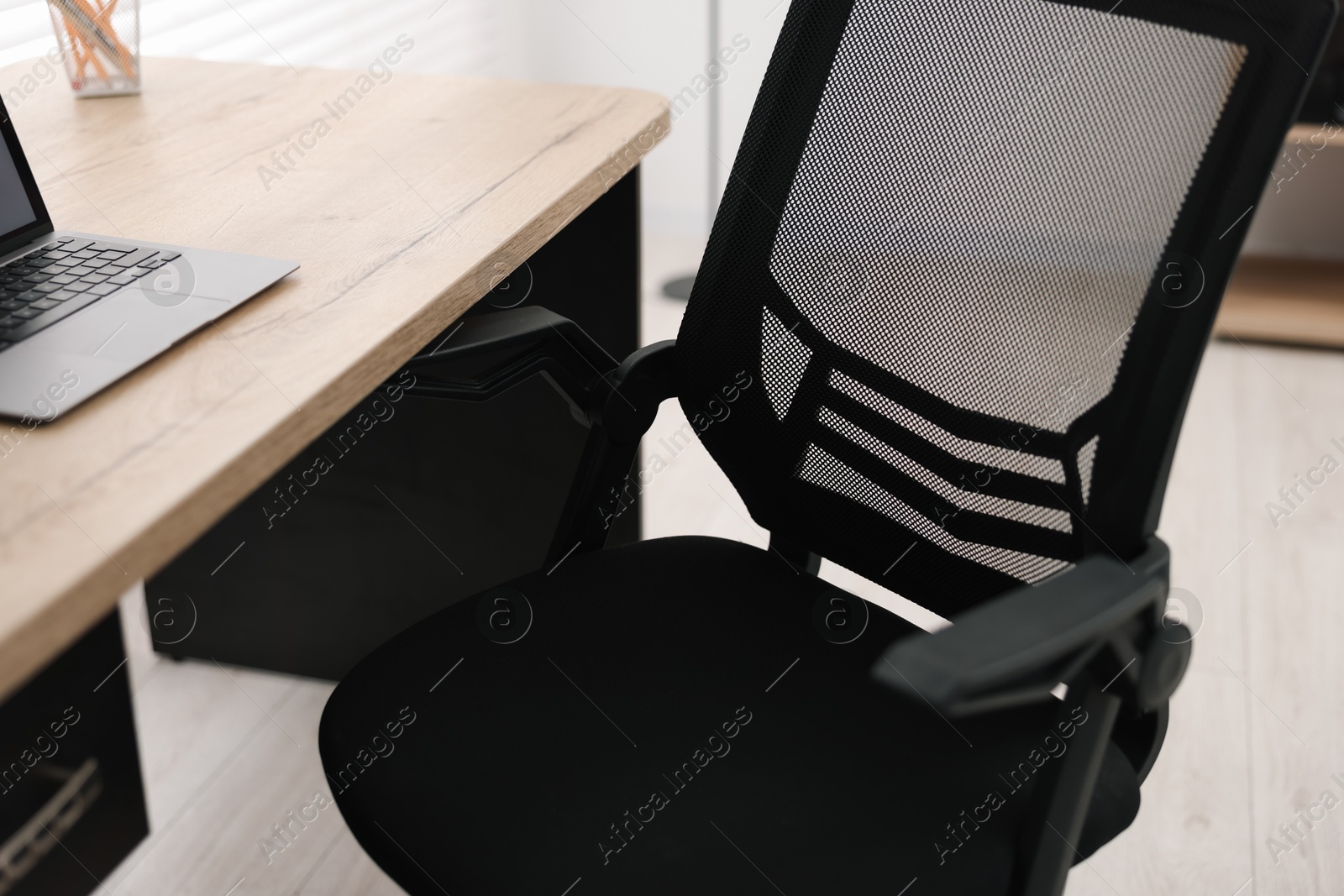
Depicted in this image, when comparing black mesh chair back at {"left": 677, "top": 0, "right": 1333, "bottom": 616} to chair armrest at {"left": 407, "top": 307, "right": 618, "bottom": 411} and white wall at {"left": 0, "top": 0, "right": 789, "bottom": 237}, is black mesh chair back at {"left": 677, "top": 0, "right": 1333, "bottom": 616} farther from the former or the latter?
white wall at {"left": 0, "top": 0, "right": 789, "bottom": 237}

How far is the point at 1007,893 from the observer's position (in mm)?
759

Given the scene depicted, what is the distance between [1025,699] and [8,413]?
630mm

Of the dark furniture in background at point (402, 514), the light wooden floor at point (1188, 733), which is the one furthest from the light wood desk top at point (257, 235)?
the light wooden floor at point (1188, 733)

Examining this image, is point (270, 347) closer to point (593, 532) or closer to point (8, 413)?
point (8, 413)

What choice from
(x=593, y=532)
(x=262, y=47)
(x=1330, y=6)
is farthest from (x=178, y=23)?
(x=1330, y=6)

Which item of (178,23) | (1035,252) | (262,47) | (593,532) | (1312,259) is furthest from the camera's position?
(1312,259)

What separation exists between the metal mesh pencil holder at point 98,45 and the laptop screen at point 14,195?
1.78 ft

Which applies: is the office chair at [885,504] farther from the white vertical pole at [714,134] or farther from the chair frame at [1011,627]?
the white vertical pole at [714,134]

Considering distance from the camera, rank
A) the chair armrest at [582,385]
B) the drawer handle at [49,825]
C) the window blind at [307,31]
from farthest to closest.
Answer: the window blind at [307,31] → the chair armrest at [582,385] → the drawer handle at [49,825]

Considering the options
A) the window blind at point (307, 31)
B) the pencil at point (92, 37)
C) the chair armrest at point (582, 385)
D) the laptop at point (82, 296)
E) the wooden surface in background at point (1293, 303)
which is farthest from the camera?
the wooden surface in background at point (1293, 303)

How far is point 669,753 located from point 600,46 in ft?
10.1

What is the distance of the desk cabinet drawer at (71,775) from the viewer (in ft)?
2.83

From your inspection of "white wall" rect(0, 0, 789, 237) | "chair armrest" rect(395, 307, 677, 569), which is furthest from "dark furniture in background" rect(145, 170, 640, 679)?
"white wall" rect(0, 0, 789, 237)

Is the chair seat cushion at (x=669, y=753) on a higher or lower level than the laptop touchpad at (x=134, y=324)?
lower
